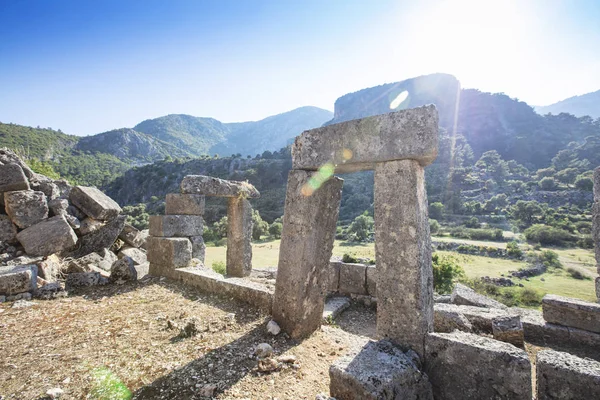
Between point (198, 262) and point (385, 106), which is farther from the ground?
point (385, 106)

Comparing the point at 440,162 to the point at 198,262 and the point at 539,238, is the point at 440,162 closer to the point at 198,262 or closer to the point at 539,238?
the point at 539,238

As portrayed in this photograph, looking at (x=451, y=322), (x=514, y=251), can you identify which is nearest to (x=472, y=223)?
(x=514, y=251)

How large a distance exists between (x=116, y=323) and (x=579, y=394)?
5205 mm

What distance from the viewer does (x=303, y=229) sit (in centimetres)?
368

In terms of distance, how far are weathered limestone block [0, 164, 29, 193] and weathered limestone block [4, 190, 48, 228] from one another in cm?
15

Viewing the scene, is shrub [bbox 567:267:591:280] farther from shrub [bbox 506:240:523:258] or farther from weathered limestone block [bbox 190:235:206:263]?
weathered limestone block [bbox 190:235:206:263]

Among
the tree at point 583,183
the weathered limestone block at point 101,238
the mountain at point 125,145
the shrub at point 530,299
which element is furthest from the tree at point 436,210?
the mountain at point 125,145

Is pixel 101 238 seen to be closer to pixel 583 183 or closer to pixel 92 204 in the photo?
pixel 92 204

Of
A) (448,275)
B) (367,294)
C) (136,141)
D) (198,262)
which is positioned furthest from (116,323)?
(136,141)

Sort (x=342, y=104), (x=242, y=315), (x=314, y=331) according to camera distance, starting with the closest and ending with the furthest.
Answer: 1. (x=314, y=331)
2. (x=242, y=315)
3. (x=342, y=104)

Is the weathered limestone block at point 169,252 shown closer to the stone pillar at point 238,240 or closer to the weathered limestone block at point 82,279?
the weathered limestone block at point 82,279

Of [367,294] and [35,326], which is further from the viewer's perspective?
[367,294]

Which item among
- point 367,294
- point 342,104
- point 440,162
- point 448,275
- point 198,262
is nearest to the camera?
point 367,294

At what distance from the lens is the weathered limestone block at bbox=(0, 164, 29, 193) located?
21.7ft
